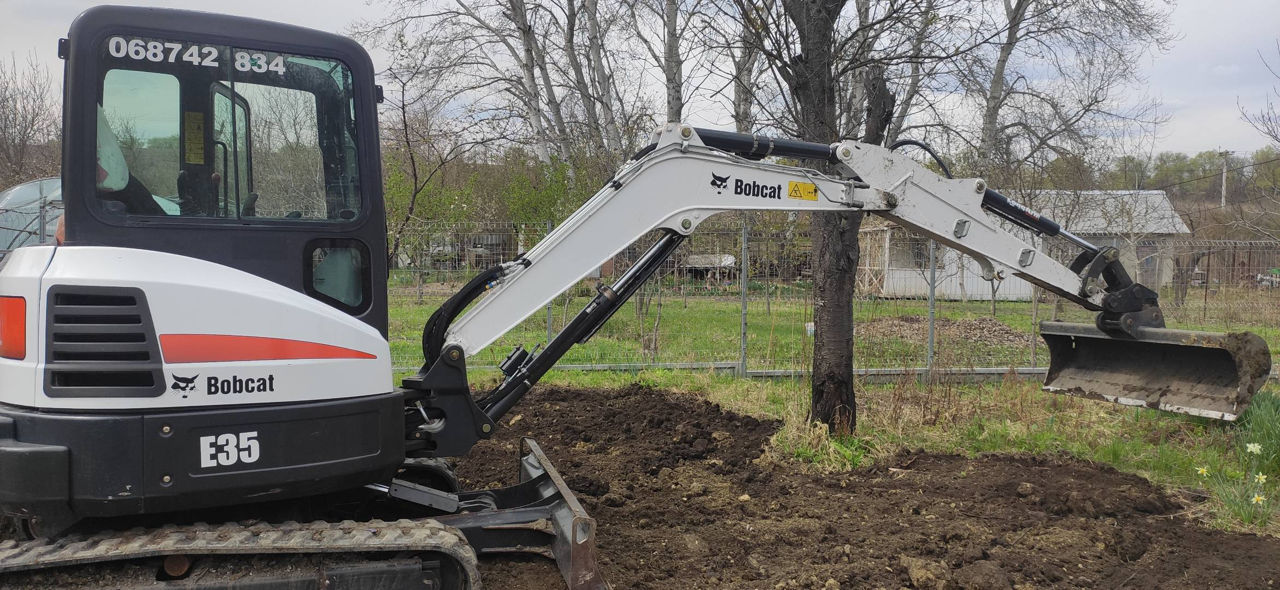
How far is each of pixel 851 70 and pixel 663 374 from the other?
4474mm

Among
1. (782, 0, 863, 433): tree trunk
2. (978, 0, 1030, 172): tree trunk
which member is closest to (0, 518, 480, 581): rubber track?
(782, 0, 863, 433): tree trunk

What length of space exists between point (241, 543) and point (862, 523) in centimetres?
344

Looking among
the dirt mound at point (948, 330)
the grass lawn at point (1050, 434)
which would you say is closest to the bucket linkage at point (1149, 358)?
the grass lawn at point (1050, 434)

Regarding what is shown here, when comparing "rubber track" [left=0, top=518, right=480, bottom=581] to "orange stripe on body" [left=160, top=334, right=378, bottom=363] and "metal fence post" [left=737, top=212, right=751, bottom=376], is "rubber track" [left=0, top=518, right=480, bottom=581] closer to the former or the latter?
"orange stripe on body" [left=160, top=334, right=378, bottom=363]

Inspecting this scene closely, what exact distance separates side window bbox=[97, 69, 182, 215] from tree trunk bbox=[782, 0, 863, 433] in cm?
463

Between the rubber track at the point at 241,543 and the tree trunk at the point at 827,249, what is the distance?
13.0 ft

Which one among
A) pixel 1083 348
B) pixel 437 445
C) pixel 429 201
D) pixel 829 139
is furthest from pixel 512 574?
pixel 429 201

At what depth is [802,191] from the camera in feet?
15.9

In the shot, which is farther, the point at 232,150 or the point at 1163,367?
the point at 1163,367

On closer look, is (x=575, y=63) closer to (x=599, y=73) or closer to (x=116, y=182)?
(x=599, y=73)

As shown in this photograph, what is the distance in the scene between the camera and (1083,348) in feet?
23.2

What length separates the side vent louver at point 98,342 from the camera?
3.09m

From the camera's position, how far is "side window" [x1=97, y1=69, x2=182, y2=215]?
3291 mm

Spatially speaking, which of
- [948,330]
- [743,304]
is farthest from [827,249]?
[948,330]
